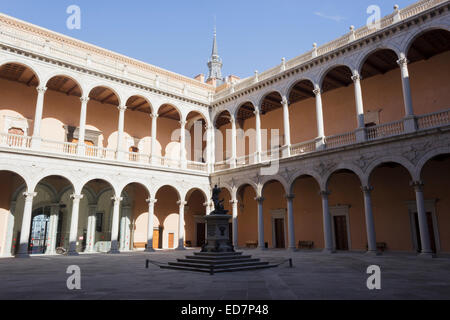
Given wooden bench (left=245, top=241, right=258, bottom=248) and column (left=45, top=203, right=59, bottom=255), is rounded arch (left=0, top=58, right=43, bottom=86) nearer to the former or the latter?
column (left=45, top=203, right=59, bottom=255)

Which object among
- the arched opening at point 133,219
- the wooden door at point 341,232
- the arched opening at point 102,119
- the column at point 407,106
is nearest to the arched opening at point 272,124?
the wooden door at point 341,232

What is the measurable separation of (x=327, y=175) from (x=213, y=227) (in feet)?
28.4

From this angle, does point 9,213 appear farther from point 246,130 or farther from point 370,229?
point 370,229

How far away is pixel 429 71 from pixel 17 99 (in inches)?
871

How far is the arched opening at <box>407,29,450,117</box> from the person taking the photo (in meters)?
16.4

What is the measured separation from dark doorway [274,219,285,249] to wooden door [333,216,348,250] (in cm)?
382

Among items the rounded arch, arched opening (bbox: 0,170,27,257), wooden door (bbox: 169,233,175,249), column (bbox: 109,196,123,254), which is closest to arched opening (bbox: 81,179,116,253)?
column (bbox: 109,196,123,254)

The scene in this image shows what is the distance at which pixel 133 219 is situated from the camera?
930 inches

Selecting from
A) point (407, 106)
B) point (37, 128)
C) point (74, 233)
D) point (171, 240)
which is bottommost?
point (171, 240)

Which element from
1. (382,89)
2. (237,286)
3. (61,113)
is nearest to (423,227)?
(382,89)

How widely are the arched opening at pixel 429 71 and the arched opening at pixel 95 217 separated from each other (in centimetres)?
1783

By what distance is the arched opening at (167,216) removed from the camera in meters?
25.0
